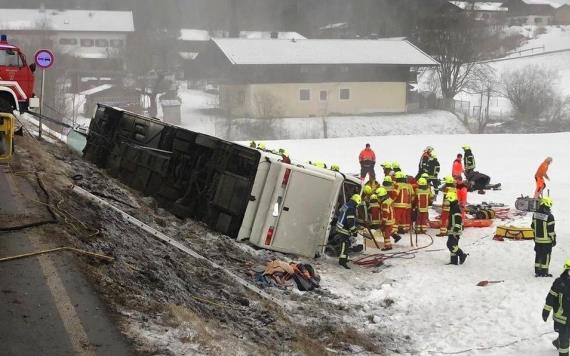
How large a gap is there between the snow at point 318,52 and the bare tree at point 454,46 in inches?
225

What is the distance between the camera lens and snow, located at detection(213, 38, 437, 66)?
1813 inches

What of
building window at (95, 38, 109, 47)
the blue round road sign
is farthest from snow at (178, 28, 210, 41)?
the blue round road sign

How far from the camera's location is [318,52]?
4862 centimetres

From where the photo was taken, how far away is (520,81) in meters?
51.5

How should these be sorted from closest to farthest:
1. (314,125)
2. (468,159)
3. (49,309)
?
(49,309), (468,159), (314,125)

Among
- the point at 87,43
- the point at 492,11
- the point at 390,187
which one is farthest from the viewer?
the point at 492,11

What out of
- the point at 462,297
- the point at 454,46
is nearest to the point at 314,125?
the point at 454,46

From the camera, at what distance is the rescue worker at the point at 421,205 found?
12.1m

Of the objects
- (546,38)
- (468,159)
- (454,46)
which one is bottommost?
(468,159)

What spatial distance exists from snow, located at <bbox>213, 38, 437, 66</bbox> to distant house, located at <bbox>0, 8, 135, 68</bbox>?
82.2 feet

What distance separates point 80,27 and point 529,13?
62822 millimetres

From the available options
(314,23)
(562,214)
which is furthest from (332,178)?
(314,23)

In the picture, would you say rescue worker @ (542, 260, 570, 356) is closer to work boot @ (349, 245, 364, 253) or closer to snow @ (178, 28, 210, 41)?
work boot @ (349, 245, 364, 253)

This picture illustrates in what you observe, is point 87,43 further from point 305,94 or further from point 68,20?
point 305,94
